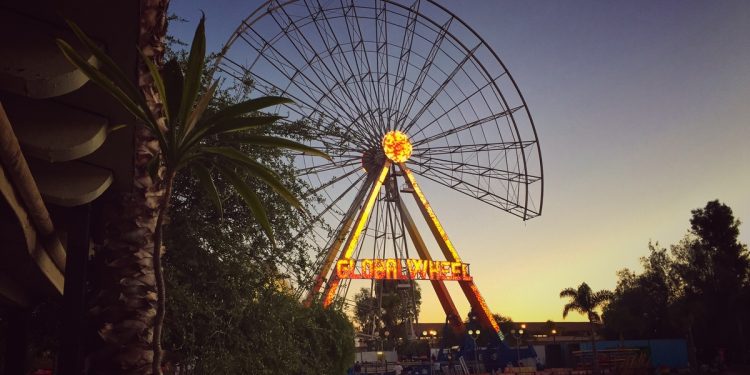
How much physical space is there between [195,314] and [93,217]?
12.3 feet

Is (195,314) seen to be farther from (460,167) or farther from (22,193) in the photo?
(460,167)

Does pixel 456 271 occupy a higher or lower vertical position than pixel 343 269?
higher

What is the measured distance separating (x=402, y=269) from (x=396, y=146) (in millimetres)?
7938

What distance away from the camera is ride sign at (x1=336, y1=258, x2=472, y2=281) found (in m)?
35.3

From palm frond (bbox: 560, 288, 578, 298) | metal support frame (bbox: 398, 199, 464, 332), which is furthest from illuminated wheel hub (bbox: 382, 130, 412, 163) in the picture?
palm frond (bbox: 560, 288, 578, 298)

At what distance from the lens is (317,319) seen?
68.4 feet

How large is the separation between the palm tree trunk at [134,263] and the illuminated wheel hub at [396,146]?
30.1 meters

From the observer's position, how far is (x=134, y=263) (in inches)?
196

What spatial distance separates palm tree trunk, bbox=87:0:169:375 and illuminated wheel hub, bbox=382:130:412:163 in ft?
98.9

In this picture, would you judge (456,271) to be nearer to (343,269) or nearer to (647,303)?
(343,269)

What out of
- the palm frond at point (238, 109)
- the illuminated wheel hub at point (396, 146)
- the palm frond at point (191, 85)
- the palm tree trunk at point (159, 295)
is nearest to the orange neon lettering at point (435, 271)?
the illuminated wheel hub at point (396, 146)

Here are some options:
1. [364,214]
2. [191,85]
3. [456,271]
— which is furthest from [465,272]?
[191,85]

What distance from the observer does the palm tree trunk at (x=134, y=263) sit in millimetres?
4727

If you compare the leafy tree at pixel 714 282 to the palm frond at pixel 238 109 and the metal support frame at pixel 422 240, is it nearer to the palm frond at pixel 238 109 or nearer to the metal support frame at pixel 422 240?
the metal support frame at pixel 422 240
